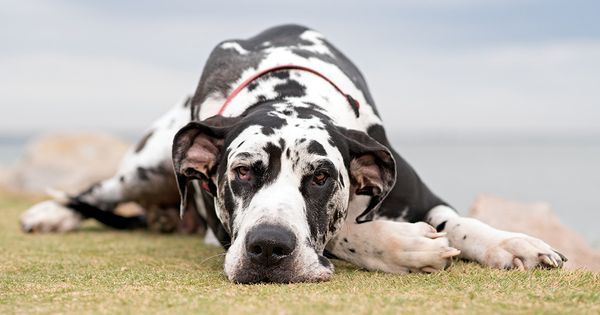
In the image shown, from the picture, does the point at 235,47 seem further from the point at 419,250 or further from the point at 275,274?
the point at 275,274

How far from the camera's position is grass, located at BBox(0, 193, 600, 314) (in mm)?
2684

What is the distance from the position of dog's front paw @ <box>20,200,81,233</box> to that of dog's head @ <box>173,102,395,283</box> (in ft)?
8.07

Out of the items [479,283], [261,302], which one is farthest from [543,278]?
[261,302]

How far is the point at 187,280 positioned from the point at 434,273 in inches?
40.5

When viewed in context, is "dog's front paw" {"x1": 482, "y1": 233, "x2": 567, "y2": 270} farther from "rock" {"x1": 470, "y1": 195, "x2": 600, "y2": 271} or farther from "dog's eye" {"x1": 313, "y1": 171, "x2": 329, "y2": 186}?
"rock" {"x1": 470, "y1": 195, "x2": 600, "y2": 271}

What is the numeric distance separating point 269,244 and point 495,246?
122 cm

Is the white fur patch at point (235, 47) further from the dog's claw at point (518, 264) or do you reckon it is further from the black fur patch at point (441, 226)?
the dog's claw at point (518, 264)

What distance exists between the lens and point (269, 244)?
10.5 ft

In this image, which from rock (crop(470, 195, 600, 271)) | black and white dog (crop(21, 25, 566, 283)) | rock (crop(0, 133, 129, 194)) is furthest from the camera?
rock (crop(0, 133, 129, 194))

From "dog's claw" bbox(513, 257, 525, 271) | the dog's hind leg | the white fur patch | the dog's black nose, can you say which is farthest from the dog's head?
the dog's hind leg

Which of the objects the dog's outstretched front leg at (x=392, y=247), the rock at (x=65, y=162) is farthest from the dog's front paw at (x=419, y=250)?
the rock at (x=65, y=162)

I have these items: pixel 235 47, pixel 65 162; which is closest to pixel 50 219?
pixel 235 47

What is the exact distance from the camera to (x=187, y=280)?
343 centimetres

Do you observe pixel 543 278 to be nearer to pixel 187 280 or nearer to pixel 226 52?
pixel 187 280
